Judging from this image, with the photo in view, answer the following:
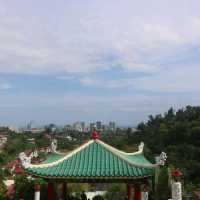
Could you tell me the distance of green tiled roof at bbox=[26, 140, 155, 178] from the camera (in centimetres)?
1055

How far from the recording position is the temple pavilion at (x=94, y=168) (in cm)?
1055

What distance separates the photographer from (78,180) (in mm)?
11070

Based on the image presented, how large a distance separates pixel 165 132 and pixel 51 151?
1860 inches

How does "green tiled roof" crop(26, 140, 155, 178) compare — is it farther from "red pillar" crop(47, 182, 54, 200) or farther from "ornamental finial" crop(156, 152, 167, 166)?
"red pillar" crop(47, 182, 54, 200)

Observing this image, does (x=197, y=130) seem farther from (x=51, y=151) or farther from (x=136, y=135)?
(x=51, y=151)

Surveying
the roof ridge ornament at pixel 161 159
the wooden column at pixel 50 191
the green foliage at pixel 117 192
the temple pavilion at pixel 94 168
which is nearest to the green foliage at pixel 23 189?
the green foliage at pixel 117 192

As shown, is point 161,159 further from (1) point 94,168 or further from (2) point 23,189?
(2) point 23,189

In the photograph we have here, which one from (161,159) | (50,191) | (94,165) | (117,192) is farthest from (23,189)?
(161,159)

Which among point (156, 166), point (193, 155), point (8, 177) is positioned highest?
point (156, 166)

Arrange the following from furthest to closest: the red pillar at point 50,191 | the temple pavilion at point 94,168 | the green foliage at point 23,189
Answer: the green foliage at point 23,189 → the red pillar at point 50,191 → the temple pavilion at point 94,168

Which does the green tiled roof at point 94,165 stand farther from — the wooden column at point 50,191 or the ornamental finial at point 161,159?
the wooden column at point 50,191

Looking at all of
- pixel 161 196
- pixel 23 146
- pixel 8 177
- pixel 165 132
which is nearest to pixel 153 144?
pixel 165 132

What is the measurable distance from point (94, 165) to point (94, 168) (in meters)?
0.10

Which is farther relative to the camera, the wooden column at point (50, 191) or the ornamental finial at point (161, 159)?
the wooden column at point (50, 191)
